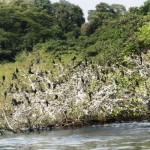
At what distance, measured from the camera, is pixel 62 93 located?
67.5ft

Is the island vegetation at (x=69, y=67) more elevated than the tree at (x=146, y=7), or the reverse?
the tree at (x=146, y=7)

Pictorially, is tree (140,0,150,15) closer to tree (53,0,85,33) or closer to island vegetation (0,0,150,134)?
island vegetation (0,0,150,134)

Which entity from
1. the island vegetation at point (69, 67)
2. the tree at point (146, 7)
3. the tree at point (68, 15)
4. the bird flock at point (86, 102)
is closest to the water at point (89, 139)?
the bird flock at point (86, 102)

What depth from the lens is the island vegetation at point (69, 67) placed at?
2005cm

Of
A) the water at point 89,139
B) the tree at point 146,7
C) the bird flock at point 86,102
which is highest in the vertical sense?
the tree at point 146,7

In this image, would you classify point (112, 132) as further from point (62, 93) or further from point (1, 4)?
point (1, 4)

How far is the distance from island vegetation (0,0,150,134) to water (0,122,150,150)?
2.38 ft

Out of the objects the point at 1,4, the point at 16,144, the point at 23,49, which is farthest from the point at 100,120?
the point at 1,4

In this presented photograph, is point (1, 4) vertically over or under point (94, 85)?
over

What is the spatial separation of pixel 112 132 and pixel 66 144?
2.86 meters

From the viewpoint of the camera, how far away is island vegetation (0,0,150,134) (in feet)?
65.8

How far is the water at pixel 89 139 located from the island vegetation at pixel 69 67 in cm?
72

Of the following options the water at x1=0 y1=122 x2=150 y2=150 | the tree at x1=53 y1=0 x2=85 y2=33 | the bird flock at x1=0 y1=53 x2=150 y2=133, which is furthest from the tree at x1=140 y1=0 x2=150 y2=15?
the water at x1=0 y1=122 x2=150 y2=150

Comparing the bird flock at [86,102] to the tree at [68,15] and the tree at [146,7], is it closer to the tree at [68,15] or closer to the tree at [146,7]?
the tree at [146,7]
